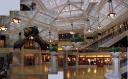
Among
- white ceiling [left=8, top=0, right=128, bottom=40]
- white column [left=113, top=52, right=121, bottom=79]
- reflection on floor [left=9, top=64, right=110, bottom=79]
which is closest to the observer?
white column [left=113, top=52, right=121, bottom=79]

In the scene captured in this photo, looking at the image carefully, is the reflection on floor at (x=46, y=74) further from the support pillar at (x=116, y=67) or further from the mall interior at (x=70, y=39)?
the support pillar at (x=116, y=67)

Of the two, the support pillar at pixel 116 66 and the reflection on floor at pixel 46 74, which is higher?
the support pillar at pixel 116 66

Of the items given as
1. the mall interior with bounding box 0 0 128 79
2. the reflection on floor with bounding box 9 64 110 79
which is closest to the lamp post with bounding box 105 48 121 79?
the mall interior with bounding box 0 0 128 79

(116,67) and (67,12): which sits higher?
(67,12)

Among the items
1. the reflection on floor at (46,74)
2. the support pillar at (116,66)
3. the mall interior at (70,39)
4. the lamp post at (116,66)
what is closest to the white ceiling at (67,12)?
the mall interior at (70,39)

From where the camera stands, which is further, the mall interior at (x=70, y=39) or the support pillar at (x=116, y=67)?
the mall interior at (x=70, y=39)

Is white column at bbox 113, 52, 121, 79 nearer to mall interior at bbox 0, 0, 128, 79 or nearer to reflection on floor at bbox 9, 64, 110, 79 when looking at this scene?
mall interior at bbox 0, 0, 128, 79

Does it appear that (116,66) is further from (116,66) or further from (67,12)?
(67,12)

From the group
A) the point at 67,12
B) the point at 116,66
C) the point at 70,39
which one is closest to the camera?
the point at 116,66

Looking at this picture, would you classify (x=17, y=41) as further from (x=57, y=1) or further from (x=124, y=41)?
(x=124, y=41)

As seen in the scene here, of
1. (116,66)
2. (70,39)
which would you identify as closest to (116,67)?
(116,66)

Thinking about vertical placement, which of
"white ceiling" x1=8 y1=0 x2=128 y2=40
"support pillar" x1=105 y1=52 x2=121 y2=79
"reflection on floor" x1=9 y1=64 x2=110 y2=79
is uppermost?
"white ceiling" x1=8 y1=0 x2=128 y2=40

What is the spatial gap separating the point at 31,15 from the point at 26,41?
7443 millimetres

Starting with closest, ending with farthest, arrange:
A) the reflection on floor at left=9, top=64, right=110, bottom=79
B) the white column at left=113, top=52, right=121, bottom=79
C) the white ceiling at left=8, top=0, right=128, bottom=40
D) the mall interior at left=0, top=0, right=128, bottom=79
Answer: the white column at left=113, top=52, right=121, bottom=79 → the reflection on floor at left=9, top=64, right=110, bottom=79 → the mall interior at left=0, top=0, right=128, bottom=79 → the white ceiling at left=8, top=0, right=128, bottom=40
